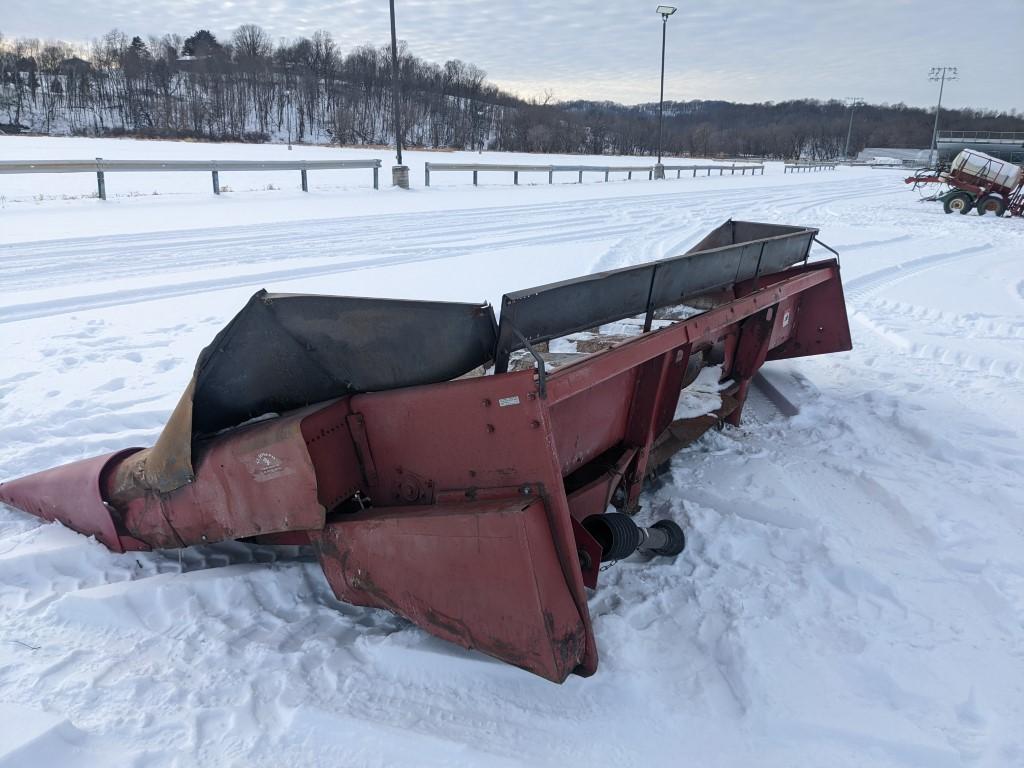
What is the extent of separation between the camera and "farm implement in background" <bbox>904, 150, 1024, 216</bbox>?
18.5m

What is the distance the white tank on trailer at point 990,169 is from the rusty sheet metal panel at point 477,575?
69.5 ft

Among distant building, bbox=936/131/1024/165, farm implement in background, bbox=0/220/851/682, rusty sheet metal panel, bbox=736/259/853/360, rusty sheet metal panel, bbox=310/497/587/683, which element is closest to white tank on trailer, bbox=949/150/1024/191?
rusty sheet metal panel, bbox=736/259/853/360

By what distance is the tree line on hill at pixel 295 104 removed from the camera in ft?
243

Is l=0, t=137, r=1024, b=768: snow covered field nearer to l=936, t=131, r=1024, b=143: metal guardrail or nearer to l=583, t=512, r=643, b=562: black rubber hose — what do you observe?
l=583, t=512, r=643, b=562: black rubber hose

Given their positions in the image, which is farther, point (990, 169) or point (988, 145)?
point (988, 145)

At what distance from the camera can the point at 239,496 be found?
2.67 m

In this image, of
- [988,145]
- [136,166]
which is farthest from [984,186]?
[988,145]

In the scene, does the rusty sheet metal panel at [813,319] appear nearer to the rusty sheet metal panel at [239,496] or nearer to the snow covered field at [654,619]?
the snow covered field at [654,619]

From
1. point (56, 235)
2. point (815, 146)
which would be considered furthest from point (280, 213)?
point (815, 146)

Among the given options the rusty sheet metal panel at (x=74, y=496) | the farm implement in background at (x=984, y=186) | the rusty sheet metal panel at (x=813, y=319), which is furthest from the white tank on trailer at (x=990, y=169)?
the rusty sheet metal panel at (x=74, y=496)

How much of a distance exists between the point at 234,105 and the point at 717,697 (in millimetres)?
92579

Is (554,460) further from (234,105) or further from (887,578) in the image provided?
(234,105)

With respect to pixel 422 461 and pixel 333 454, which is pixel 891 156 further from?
pixel 333 454

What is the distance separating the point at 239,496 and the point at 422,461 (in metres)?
0.72
